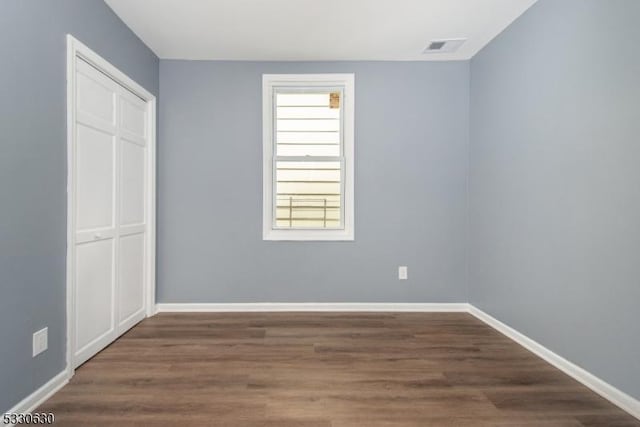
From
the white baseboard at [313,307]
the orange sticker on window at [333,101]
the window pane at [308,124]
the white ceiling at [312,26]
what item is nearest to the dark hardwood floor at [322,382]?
the white baseboard at [313,307]

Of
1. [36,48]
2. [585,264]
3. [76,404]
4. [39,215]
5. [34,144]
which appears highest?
[36,48]

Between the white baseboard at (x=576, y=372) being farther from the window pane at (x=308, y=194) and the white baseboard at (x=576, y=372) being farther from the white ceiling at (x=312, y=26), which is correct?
the white ceiling at (x=312, y=26)

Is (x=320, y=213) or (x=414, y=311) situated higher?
(x=320, y=213)

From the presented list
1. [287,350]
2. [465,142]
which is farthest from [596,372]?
[465,142]

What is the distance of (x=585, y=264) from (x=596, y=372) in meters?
0.62

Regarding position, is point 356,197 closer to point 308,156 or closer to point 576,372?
point 308,156

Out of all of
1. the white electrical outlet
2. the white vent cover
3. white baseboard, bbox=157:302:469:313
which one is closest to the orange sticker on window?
the white vent cover

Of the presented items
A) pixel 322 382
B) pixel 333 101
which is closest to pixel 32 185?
pixel 322 382

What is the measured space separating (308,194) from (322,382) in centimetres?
198

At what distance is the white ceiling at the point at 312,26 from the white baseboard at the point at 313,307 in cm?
248

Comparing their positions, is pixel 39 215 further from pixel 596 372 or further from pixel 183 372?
pixel 596 372

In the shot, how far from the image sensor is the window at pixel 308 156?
358 cm

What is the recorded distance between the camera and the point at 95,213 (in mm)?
2502

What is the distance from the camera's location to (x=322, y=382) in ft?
7.04
